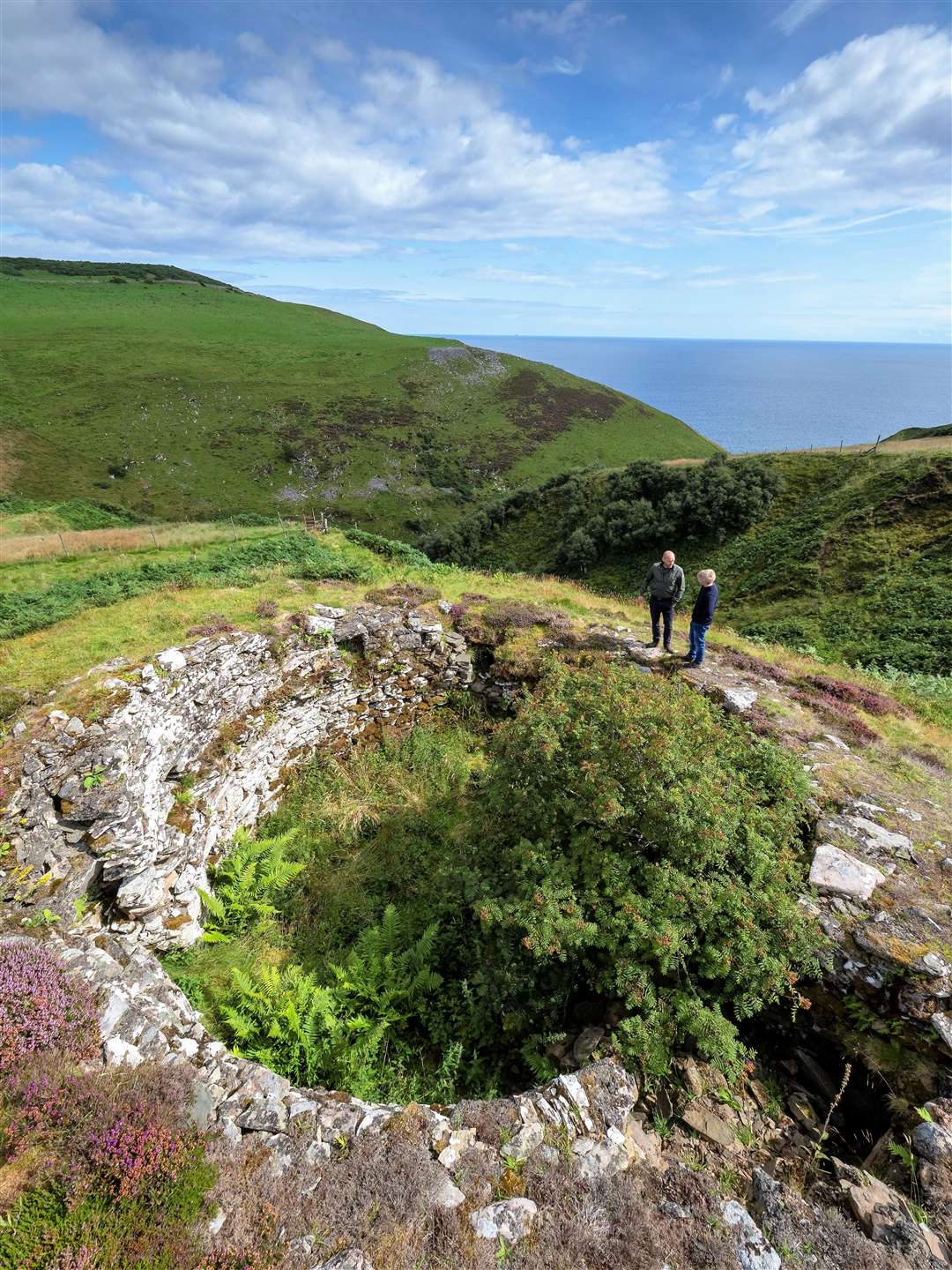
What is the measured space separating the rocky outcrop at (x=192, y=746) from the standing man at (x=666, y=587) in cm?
518

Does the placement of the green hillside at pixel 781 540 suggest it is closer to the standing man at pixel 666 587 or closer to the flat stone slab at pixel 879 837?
the standing man at pixel 666 587

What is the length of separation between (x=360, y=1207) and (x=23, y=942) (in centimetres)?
491

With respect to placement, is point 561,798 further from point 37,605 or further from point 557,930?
point 37,605

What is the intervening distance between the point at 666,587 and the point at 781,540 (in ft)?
91.8

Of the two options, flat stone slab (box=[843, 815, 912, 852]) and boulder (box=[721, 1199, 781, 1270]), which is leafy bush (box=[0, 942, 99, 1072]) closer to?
boulder (box=[721, 1199, 781, 1270])

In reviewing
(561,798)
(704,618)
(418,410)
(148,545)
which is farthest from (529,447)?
(561,798)

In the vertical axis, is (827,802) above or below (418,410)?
below

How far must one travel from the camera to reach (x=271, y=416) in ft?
298

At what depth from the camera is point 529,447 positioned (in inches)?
3760

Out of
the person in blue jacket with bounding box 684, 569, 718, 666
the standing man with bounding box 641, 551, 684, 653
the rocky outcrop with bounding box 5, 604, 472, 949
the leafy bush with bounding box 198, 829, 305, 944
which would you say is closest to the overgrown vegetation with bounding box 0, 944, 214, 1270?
the rocky outcrop with bounding box 5, 604, 472, 949

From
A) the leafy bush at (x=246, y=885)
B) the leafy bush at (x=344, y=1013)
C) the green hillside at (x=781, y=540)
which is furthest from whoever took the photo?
the green hillside at (x=781, y=540)

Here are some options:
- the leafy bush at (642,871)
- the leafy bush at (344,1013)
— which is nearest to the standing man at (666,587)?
the leafy bush at (642,871)

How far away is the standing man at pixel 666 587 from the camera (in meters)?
13.2

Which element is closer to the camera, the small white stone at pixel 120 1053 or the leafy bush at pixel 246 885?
the small white stone at pixel 120 1053
